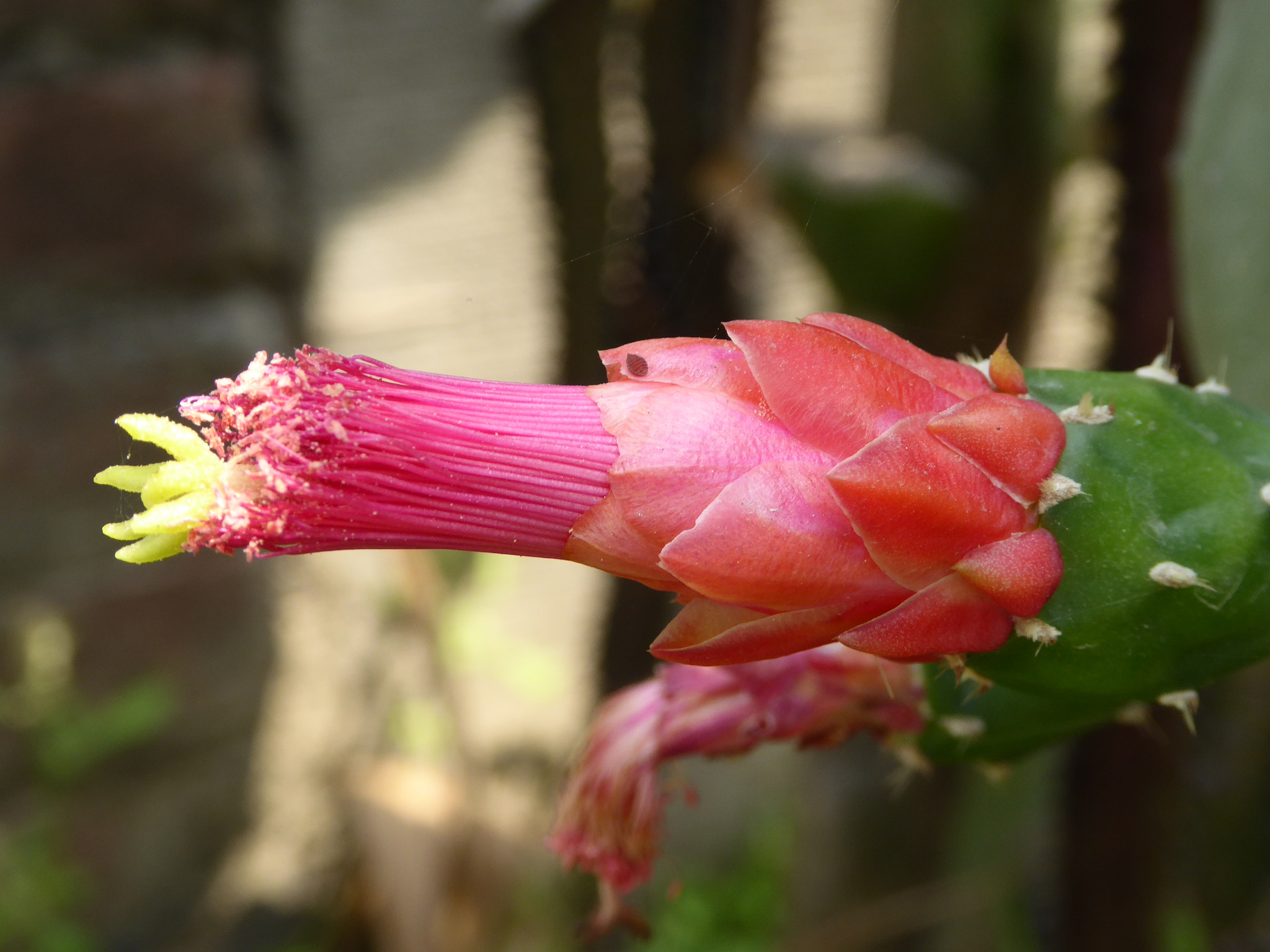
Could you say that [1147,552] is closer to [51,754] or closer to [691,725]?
[691,725]

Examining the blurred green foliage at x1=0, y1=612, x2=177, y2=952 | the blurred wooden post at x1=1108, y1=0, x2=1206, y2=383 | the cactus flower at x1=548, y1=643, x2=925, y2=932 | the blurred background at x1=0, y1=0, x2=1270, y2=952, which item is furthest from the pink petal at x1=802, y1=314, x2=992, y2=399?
the blurred green foliage at x1=0, y1=612, x2=177, y2=952

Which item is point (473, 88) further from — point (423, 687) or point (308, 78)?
point (423, 687)

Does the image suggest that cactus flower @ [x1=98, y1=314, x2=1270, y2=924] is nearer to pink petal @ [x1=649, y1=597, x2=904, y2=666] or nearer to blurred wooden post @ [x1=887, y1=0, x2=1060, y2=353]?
pink petal @ [x1=649, y1=597, x2=904, y2=666]

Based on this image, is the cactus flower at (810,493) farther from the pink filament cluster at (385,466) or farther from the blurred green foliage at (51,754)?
the blurred green foliage at (51,754)

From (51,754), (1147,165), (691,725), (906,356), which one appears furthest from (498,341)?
(906,356)

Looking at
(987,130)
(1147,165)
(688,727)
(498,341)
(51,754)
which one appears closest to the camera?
(688,727)

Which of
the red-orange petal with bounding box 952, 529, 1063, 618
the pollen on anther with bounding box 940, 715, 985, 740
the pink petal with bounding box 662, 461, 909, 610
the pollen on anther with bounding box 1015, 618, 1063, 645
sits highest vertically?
the pink petal with bounding box 662, 461, 909, 610

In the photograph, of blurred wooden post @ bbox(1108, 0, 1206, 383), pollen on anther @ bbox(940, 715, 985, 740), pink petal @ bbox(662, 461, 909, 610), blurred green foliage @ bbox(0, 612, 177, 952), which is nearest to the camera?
pink petal @ bbox(662, 461, 909, 610)
